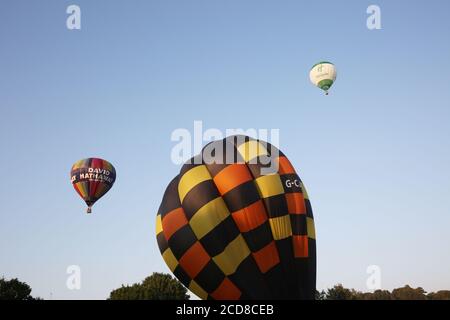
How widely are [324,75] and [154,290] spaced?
26.1 m

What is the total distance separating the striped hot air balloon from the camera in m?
31.0

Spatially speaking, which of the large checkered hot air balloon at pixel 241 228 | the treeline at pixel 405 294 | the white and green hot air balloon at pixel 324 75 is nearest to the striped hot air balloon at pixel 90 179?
the large checkered hot air balloon at pixel 241 228

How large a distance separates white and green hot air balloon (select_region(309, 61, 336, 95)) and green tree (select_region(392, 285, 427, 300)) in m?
40.2

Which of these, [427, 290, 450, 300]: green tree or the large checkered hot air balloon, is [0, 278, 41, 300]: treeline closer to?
the large checkered hot air balloon

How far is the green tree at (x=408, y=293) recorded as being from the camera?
5684cm

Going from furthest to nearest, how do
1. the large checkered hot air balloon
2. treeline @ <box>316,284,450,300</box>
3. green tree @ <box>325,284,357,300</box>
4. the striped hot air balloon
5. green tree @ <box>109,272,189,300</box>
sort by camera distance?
treeline @ <box>316,284,450,300</box>, green tree @ <box>325,284,357,300</box>, green tree @ <box>109,272,189,300</box>, the striped hot air balloon, the large checkered hot air balloon

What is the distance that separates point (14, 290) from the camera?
42188mm

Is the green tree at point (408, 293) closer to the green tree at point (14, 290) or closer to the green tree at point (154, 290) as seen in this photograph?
the green tree at point (154, 290)

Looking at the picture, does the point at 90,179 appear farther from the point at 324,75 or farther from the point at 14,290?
the point at 14,290

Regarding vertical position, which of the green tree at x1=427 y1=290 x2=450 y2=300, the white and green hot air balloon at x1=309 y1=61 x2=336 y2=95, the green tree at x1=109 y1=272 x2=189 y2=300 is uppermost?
the white and green hot air balloon at x1=309 y1=61 x2=336 y2=95

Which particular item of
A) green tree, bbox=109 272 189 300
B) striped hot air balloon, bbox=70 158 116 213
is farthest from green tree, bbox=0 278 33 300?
striped hot air balloon, bbox=70 158 116 213

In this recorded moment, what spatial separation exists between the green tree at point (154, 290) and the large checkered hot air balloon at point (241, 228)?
25184 millimetres
